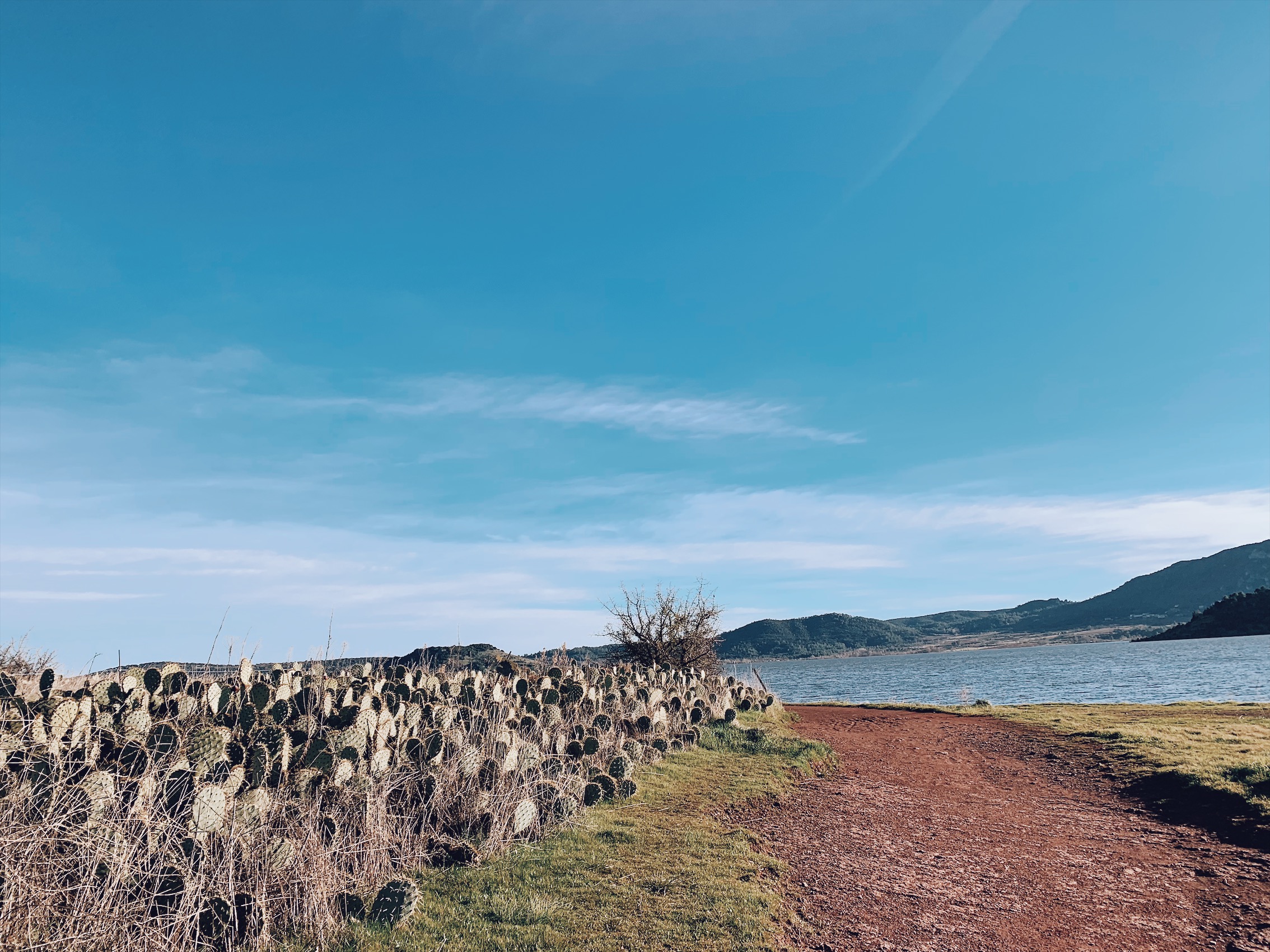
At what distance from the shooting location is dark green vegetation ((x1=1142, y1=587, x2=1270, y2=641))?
395 ft

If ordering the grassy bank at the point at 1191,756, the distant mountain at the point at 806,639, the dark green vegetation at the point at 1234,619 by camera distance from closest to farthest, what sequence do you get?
the grassy bank at the point at 1191,756 < the dark green vegetation at the point at 1234,619 < the distant mountain at the point at 806,639

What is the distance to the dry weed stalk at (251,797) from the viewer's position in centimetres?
441

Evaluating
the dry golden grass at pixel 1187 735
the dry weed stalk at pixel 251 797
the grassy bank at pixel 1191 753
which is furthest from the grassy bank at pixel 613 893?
the dry golden grass at pixel 1187 735

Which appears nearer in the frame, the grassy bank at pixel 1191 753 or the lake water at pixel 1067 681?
the grassy bank at pixel 1191 753

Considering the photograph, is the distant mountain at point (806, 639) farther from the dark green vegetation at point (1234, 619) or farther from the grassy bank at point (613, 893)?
the grassy bank at point (613, 893)

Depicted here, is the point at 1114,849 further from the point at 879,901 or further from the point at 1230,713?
the point at 1230,713

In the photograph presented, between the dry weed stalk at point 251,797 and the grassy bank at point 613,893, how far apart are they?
1.09 feet

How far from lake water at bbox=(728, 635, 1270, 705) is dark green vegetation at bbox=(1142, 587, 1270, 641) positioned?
125 feet

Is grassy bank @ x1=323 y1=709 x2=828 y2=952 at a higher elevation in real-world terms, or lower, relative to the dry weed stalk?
lower

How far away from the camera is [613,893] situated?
227 inches

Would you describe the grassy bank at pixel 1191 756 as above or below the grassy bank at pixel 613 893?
below

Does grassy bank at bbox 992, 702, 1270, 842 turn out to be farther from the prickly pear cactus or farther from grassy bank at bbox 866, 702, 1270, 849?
the prickly pear cactus

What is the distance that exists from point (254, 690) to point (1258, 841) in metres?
11.3

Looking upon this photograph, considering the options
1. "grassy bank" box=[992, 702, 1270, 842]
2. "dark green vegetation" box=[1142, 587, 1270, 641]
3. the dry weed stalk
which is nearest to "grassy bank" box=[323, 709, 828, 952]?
the dry weed stalk
